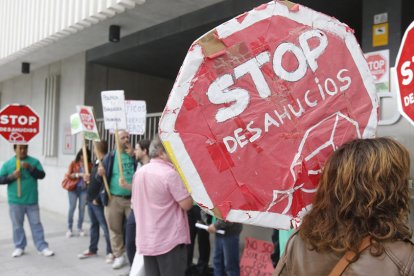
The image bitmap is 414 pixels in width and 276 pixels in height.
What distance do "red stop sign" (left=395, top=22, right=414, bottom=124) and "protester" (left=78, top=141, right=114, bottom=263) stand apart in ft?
13.5

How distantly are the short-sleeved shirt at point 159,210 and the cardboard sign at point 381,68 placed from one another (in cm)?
226

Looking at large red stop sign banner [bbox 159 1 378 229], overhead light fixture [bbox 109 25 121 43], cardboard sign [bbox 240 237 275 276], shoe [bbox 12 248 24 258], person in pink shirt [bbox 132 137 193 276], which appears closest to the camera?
large red stop sign banner [bbox 159 1 378 229]

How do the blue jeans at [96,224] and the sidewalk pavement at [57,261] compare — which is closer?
the sidewalk pavement at [57,261]

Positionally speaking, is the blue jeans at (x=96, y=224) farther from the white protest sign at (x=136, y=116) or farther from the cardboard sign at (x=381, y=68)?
the cardboard sign at (x=381, y=68)

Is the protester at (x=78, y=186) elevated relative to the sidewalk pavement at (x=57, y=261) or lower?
elevated

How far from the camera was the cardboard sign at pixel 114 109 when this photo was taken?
15.1 feet

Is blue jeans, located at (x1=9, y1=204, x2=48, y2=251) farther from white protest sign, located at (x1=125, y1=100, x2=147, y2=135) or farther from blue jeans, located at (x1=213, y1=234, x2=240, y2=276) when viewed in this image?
blue jeans, located at (x1=213, y1=234, x2=240, y2=276)

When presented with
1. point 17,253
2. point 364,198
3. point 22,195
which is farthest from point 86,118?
point 364,198

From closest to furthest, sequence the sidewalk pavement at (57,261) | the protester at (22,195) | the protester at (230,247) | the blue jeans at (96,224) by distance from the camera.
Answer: the protester at (230,247) < the sidewalk pavement at (57,261) < the blue jeans at (96,224) < the protester at (22,195)

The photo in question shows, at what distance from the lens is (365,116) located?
5.00ft

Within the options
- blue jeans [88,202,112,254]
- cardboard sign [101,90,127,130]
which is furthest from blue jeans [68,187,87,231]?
cardboard sign [101,90,127,130]

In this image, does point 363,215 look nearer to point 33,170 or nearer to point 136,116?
point 136,116

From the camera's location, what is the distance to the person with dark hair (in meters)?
1.19

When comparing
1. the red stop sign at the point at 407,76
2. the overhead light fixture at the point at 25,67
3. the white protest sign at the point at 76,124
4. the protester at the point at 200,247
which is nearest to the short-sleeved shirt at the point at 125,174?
the white protest sign at the point at 76,124
